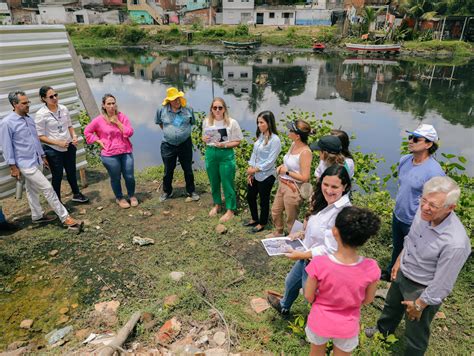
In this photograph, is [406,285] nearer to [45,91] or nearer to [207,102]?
[45,91]

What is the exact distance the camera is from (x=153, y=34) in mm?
42219

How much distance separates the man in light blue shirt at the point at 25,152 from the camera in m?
4.32

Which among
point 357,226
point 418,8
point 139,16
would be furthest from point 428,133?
point 139,16

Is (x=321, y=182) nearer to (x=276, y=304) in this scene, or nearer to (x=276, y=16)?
(x=276, y=304)

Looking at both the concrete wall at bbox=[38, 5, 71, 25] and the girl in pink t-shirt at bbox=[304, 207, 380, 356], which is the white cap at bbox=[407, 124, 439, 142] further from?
the concrete wall at bbox=[38, 5, 71, 25]

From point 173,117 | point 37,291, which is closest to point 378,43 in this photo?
point 173,117

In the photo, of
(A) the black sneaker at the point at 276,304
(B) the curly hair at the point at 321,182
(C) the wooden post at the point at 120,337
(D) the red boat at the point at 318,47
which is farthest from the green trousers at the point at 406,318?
(D) the red boat at the point at 318,47

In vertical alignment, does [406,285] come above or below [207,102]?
above

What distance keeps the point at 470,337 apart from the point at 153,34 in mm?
45789

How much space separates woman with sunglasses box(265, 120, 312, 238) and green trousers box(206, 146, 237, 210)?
969mm

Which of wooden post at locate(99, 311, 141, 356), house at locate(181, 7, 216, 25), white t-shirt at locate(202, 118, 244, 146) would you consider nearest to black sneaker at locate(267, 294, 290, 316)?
wooden post at locate(99, 311, 141, 356)

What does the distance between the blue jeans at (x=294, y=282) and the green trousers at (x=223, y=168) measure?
2184 mm

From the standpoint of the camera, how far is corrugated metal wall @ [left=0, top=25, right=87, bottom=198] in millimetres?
4785

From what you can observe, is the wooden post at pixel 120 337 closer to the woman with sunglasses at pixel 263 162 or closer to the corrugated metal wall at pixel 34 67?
the woman with sunglasses at pixel 263 162
